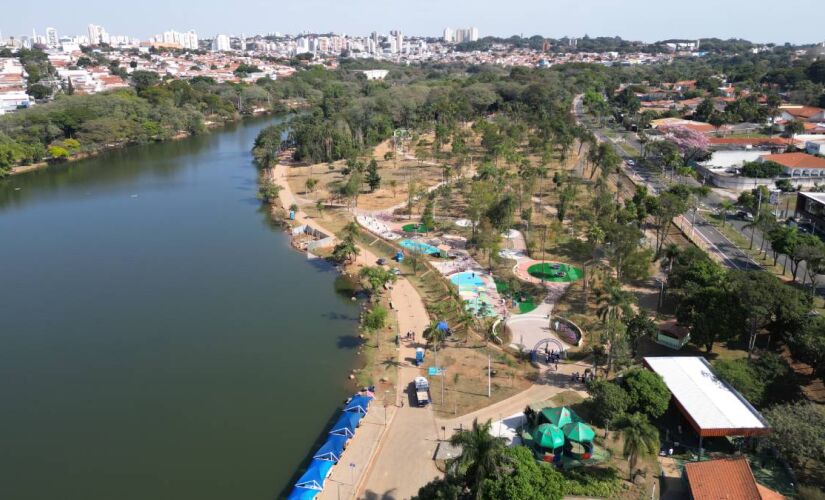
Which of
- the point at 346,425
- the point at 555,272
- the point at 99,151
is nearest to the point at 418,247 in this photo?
the point at 555,272

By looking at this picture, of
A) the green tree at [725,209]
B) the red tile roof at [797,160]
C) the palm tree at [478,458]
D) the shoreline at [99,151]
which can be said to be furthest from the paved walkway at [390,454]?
the shoreline at [99,151]

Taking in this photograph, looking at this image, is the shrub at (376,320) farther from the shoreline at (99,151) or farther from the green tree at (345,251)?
the shoreline at (99,151)

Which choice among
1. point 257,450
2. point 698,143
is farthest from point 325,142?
point 257,450

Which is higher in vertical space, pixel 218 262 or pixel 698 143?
pixel 698 143

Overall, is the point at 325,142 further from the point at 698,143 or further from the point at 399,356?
the point at 399,356

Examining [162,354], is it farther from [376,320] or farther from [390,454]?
[390,454]

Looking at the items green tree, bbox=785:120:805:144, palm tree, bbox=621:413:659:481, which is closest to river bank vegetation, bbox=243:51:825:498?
palm tree, bbox=621:413:659:481

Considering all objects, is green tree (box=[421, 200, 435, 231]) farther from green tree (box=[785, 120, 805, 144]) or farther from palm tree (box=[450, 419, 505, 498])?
green tree (box=[785, 120, 805, 144])
